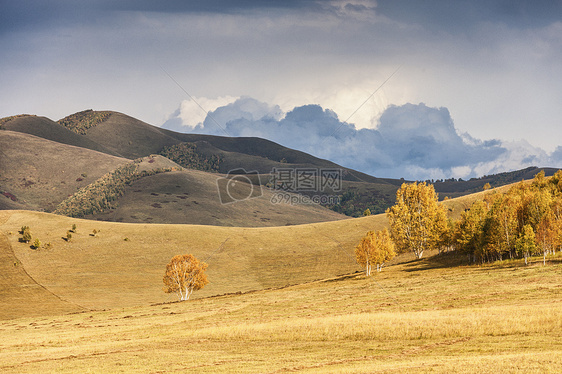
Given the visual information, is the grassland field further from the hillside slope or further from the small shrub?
the small shrub

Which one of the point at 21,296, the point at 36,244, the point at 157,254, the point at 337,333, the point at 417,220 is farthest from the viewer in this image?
the point at 157,254

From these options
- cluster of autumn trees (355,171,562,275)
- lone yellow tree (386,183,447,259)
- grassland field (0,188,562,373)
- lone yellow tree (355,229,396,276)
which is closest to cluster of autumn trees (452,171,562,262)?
cluster of autumn trees (355,171,562,275)

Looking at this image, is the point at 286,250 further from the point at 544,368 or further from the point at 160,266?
the point at 544,368

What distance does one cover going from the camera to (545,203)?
81625 mm

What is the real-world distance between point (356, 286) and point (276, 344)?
35.9 metres

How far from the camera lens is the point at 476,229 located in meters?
77.3

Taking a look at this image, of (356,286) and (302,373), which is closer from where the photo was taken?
(302,373)

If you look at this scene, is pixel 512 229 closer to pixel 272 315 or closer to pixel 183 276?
pixel 272 315

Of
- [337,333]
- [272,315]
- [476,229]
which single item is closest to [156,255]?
[272,315]

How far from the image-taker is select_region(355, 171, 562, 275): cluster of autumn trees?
235ft

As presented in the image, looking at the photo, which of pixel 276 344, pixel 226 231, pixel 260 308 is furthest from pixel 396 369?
pixel 226 231

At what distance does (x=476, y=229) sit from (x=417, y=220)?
20.3 meters

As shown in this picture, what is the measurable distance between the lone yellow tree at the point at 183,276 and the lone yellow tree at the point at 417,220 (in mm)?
42468

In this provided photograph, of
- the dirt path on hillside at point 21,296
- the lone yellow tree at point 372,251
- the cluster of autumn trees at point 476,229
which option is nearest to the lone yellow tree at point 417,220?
the cluster of autumn trees at point 476,229
